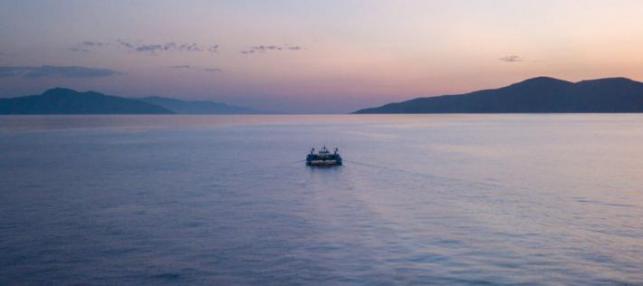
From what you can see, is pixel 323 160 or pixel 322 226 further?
pixel 323 160

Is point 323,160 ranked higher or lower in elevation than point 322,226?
higher

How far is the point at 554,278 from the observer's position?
22188 millimetres

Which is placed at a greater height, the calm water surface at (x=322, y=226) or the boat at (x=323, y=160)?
the boat at (x=323, y=160)

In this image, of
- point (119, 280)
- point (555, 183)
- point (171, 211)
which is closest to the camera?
point (119, 280)

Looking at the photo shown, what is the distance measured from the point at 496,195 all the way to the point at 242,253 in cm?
2487

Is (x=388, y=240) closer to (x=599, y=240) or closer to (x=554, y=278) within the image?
(x=554, y=278)

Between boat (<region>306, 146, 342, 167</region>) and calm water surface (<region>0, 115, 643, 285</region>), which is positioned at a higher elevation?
boat (<region>306, 146, 342, 167</region>)

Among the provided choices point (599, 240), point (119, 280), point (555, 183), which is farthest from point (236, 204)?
point (555, 183)

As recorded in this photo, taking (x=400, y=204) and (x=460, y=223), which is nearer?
(x=460, y=223)

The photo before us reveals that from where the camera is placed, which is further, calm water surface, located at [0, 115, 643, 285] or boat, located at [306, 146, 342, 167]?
boat, located at [306, 146, 342, 167]

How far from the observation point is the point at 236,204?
3981cm

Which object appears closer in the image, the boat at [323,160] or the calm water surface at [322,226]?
the calm water surface at [322,226]

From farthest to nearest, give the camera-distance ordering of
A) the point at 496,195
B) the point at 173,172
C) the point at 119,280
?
1. the point at 173,172
2. the point at 496,195
3. the point at 119,280

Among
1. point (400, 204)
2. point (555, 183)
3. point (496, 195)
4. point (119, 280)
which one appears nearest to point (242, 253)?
point (119, 280)
